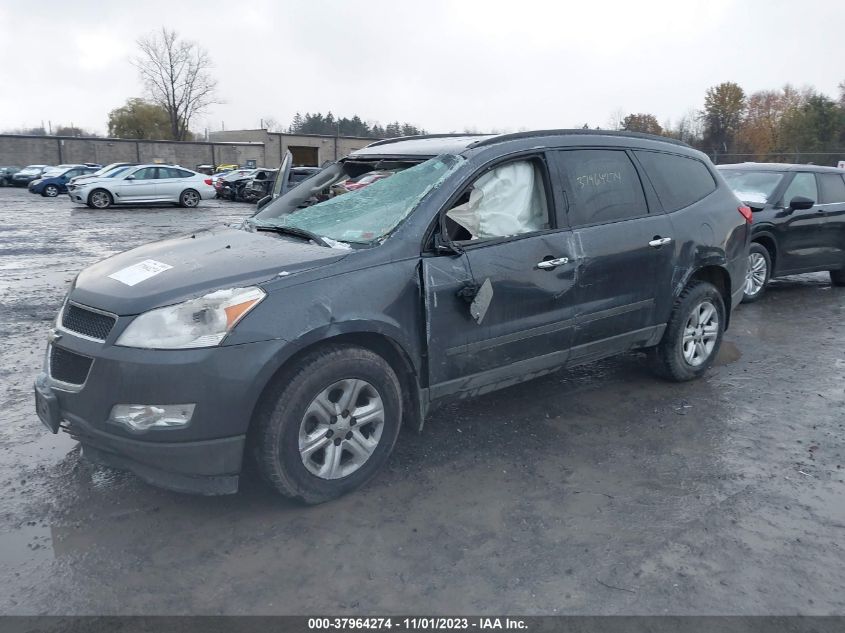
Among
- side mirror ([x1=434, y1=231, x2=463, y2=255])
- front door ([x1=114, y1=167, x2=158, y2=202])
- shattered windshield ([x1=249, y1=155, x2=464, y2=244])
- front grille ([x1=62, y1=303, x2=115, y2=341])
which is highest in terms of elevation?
front door ([x1=114, y1=167, x2=158, y2=202])

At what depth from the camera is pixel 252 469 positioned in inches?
138

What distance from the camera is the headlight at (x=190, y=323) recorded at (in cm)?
309

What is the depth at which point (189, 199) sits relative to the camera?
25.8 metres

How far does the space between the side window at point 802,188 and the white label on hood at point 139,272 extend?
308 inches

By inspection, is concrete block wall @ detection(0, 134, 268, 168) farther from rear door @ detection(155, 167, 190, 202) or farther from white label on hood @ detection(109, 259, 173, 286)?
white label on hood @ detection(109, 259, 173, 286)

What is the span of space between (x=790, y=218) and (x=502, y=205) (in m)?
6.01

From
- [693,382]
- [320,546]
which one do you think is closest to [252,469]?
[320,546]

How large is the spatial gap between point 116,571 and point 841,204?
Result: 9.67m

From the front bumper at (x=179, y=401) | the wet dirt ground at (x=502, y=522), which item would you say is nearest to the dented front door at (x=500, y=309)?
the wet dirt ground at (x=502, y=522)

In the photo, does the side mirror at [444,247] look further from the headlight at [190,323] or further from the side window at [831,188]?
the side window at [831,188]

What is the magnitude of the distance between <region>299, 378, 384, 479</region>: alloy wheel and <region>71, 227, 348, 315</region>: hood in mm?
653

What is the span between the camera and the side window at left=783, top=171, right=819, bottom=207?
8.71m

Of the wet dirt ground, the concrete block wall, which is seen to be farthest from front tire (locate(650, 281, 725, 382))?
the concrete block wall

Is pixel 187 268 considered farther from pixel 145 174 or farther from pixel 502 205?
pixel 145 174
